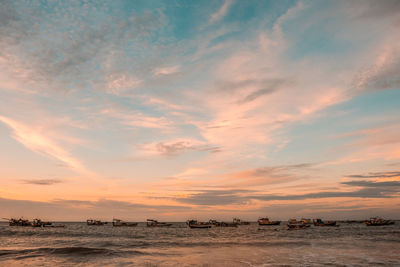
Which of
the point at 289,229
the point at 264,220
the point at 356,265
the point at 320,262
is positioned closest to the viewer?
the point at 356,265

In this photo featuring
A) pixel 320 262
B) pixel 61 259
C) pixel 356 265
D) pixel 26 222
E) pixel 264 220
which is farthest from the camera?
pixel 264 220

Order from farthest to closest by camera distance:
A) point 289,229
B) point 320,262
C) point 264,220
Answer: point 264,220 → point 289,229 → point 320,262

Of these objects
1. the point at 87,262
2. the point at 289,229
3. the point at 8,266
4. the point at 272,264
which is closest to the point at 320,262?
the point at 272,264

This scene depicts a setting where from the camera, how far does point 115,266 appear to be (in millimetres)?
26766

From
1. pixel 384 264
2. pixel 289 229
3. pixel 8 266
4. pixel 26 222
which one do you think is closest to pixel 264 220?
pixel 289 229

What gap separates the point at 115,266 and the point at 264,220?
120 m

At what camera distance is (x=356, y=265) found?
26344mm

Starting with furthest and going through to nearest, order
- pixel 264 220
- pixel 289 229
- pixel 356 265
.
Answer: pixel 264 220
pixel 289 229
pixel 356 265

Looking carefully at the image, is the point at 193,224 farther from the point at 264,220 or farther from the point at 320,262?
the point at 320,262

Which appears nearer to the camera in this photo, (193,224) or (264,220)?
(193,224)

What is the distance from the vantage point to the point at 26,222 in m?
122

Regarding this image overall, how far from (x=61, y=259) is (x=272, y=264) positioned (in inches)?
885

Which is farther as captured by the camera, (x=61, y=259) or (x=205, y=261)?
(x=61, y=259)

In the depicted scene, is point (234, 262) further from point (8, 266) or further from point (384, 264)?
point (8, 266)
